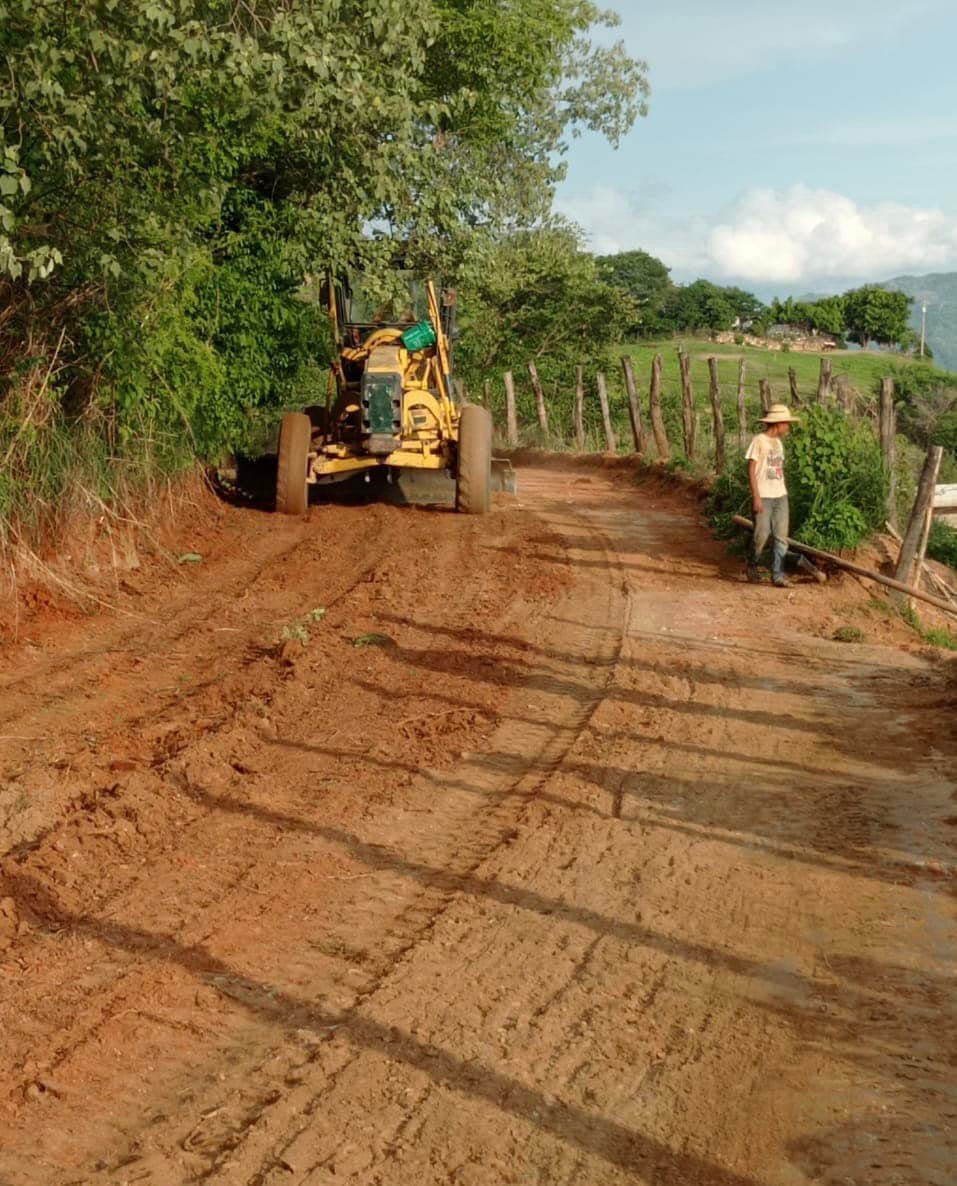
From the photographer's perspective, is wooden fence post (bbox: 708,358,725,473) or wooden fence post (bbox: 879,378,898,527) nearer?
wooden fence post (bbox: 879,378,898,527)

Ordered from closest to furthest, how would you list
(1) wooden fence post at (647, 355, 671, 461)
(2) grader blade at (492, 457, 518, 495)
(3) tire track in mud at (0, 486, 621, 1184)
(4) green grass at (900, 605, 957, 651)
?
(3) tire track in mud at (0, 486, 621, 1184), (4) green grass at (900, 605, 957, 651), (2) grader blade at (492, 457, 518, 495), (1) wooden fence post at (647, 355, 671, 461)

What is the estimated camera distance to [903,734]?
28.0ft

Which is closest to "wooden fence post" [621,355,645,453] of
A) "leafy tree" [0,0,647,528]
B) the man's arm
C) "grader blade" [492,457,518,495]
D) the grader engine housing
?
"leafy tree" [0,0,647,528]

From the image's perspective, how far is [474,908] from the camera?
19.2 ft

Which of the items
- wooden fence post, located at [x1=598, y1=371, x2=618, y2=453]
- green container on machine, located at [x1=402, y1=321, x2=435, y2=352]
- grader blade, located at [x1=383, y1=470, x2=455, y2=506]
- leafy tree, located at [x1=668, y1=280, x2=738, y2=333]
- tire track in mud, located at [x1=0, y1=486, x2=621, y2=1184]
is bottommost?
tire track in mud, located at [x1=0, y1=486, x2=621, y2=1184]

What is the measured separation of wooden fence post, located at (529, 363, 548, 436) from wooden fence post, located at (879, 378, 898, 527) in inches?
638

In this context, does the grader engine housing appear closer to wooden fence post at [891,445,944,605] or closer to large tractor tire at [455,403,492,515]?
Answer: large tractor tire at [455,403,492,515]

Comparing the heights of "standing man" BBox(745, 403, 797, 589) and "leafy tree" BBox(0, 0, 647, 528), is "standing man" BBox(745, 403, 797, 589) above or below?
below

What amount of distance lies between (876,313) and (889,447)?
234ft

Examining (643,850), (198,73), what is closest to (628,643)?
(643,850)

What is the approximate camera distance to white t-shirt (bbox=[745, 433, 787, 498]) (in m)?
13.3

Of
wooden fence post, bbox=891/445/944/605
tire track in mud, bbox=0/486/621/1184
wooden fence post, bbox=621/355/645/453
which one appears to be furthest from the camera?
wooden fence post, bbox=621/355/645/453

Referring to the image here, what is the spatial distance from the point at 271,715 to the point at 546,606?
13.5ft

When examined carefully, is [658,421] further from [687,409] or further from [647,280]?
[647,280]
